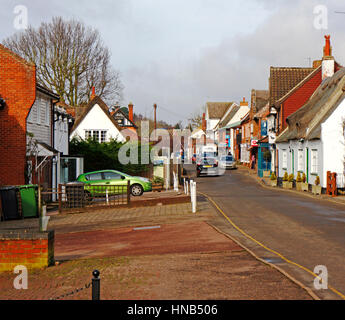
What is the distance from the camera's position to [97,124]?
4881 cm

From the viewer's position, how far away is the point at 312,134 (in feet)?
99.9

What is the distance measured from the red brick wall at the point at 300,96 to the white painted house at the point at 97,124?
16840 millimetres

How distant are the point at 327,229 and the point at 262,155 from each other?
1387 inches

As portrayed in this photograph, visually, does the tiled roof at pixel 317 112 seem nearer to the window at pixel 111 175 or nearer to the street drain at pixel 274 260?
the window at pixel 111 175

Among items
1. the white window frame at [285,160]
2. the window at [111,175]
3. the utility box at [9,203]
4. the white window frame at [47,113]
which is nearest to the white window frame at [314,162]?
the white window frame at [285,160]

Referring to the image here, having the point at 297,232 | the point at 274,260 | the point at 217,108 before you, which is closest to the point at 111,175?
the point at 297,232

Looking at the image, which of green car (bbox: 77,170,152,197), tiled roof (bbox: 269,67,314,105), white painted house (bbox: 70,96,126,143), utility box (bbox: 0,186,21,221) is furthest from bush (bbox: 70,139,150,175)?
utility box (bbox: 0,186,21,221)

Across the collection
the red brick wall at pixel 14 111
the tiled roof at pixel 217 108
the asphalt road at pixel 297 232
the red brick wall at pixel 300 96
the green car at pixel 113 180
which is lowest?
the asphalt road at pixel 297 232

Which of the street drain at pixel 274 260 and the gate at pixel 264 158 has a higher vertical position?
the gate at pixel 264 158

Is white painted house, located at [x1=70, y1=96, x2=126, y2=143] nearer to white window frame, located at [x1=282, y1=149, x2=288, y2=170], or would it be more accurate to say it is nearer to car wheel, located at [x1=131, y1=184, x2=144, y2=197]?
white window frame, located at [x1=282, y1=149, x2=288, y2=170]

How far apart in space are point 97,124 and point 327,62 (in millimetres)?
22405

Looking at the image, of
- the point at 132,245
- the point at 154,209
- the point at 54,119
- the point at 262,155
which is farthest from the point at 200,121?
the point at 132,245

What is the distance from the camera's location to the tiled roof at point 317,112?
30016mm

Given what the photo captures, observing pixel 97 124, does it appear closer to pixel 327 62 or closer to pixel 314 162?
pixel 327 62
